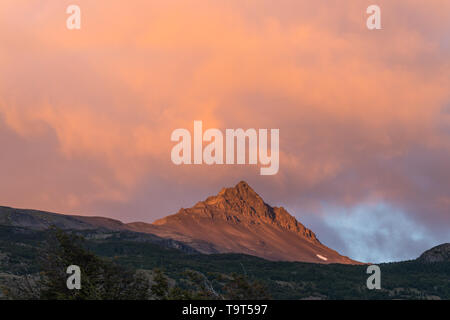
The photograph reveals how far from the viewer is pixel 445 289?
547 feet

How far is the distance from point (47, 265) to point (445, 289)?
155028 millimetres

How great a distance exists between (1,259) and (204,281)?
519ft

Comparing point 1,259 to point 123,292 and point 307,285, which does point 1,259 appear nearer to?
point 307,285

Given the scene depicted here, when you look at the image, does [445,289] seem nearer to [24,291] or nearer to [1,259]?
[1,259]
